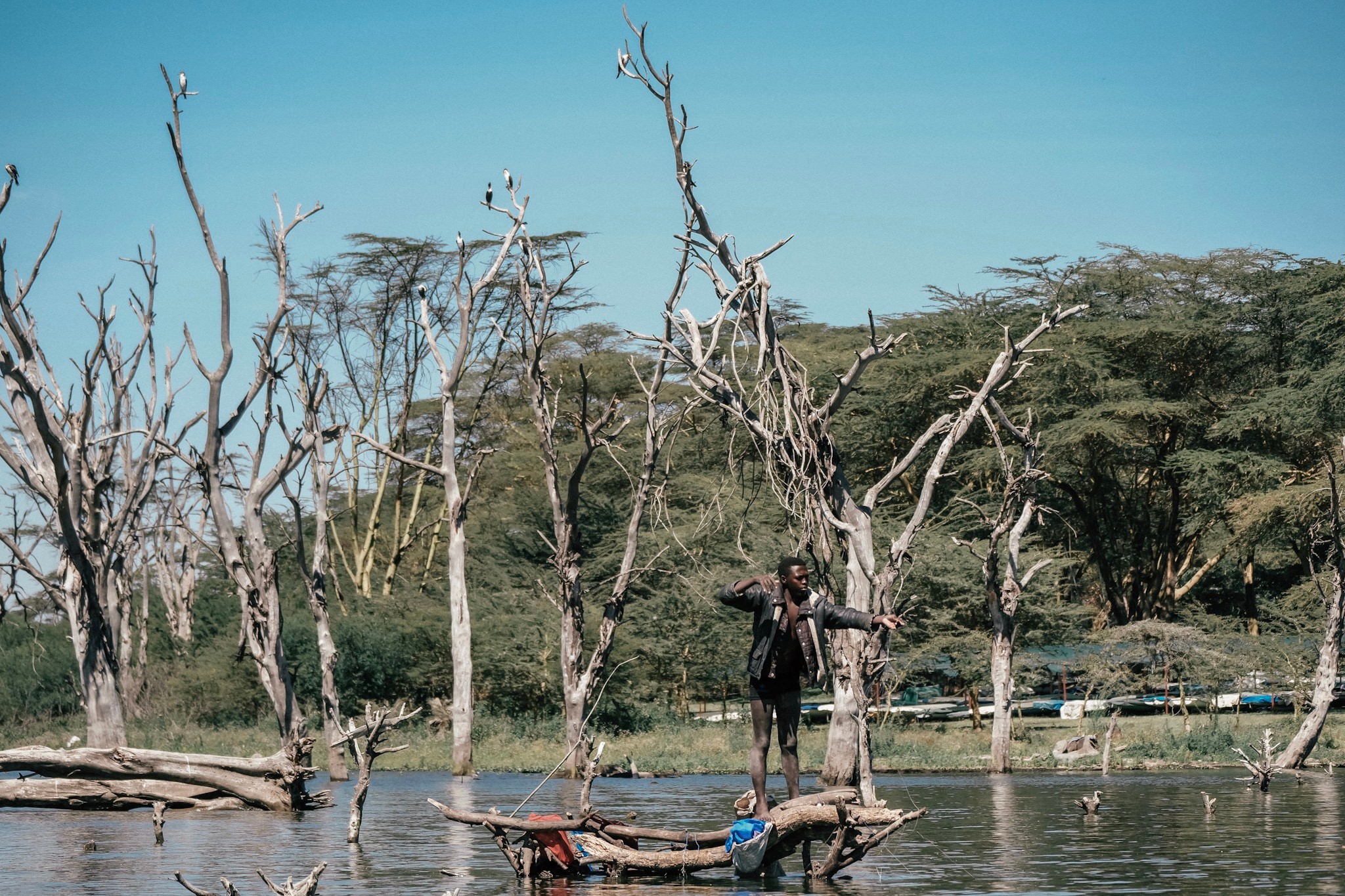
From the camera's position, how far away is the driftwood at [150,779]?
19.0 metres

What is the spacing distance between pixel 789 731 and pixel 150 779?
36.2 ft

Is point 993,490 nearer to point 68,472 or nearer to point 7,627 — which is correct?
point 68,472

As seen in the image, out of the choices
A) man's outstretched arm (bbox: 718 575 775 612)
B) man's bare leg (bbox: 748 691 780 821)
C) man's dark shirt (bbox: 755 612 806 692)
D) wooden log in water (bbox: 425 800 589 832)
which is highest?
man's outstretched arm (bbox: 718 575 775 612)

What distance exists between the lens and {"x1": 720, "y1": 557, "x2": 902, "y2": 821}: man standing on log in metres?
Answer: 11.0

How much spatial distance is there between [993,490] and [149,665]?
23.6 meters

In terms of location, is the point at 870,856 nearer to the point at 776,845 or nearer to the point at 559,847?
the point at 776,845

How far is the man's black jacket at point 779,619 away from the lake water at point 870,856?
64.2 inches

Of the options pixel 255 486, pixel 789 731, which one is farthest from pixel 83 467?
pixel 789 731

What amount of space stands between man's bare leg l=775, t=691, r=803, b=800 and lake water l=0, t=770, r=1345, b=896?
0.77 m

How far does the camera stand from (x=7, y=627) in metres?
50.2

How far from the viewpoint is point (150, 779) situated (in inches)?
754

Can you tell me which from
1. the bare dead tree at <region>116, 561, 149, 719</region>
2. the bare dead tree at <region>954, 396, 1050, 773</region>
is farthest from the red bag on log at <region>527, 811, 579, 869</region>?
the bare dead tree at <region>116, 561, 149, 719</region>

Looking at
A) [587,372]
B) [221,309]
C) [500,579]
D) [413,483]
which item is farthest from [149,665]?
[221,309]

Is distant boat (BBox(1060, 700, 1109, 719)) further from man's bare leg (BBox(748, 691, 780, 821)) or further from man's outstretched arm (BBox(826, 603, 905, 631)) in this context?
man's outstretched arm (BBox(826, 603, 905, 631))
